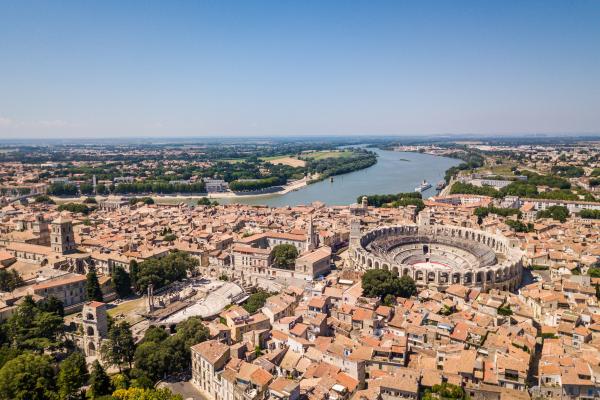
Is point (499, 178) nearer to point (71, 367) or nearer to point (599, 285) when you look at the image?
point (599, 285)

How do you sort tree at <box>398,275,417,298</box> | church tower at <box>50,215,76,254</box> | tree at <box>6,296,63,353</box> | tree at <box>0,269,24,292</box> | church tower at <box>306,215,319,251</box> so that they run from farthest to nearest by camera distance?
church tower at <box>306,215,319,251</box>
church tower at <box>50,215,76,254</box>
tree at <box>0,269,24,292</box>
tree at <box>398,275,417,298</box>
tree at <box>6,296,63,353</box>

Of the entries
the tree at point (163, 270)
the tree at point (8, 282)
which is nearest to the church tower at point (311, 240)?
the tree at point (163, 270)

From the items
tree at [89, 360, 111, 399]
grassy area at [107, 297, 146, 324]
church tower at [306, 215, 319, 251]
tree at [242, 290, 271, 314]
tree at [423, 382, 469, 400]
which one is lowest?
grassy area at [107, 297, 146, 324]

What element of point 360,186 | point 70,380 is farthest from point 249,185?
point 70,380

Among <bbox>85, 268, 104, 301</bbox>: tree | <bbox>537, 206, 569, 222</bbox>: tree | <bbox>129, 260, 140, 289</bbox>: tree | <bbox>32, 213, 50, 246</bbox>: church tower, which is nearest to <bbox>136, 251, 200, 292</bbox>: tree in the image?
<bbox>129, 260, 140, 289</bbox>: tree

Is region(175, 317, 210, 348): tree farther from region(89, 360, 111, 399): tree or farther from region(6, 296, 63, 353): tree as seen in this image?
region(6, 296, 63, 353): tree

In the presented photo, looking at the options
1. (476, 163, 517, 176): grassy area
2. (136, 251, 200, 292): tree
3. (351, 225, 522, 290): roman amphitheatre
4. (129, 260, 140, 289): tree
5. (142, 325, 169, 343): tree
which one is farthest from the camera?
(476, 163, 517, 176): grassy area

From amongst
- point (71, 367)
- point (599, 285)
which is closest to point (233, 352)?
point (71, 367)
